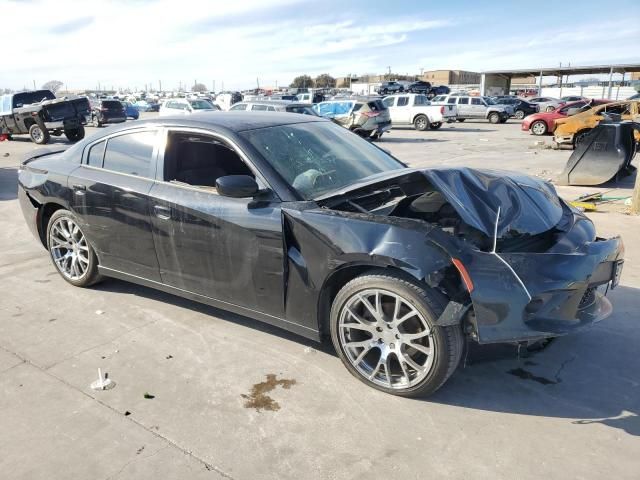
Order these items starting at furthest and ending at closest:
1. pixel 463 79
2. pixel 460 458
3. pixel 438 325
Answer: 1. pixel 463 79
2. pixel 438 325
3. pixel 460 458

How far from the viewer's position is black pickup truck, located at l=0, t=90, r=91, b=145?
18.7m

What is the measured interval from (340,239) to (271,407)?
42.6 inches

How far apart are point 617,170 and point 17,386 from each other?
394 inches

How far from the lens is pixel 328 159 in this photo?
12.9ft

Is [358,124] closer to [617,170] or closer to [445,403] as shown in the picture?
[617,170]

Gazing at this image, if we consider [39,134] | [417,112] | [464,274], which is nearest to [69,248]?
[464,274]

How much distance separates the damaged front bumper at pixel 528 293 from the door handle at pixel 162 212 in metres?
2.26

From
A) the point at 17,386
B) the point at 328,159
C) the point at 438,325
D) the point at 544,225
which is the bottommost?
the point at 17,386

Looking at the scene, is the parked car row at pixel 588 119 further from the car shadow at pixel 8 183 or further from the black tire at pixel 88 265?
the car shadow at pixel 8 183

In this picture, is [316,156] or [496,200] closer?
[496,200]

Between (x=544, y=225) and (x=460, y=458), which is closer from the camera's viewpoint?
(x=460, y=458)

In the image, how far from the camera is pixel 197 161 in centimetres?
437

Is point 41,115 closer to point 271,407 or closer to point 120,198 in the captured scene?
point 120,198

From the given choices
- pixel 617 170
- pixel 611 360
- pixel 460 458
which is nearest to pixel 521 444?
pixel 460 458
